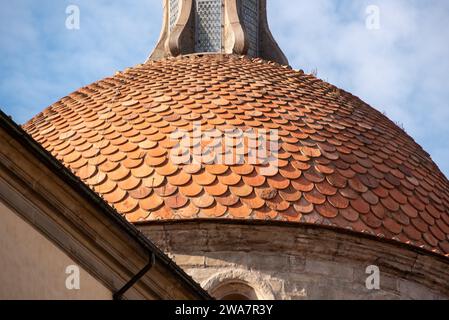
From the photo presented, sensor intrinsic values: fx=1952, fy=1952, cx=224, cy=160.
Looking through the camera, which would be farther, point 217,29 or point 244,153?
point 217,29

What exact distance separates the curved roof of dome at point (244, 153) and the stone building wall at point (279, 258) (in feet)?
0.60

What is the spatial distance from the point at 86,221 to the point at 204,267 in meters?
7.54

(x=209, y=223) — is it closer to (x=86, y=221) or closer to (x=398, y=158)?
(x=398, y=158)

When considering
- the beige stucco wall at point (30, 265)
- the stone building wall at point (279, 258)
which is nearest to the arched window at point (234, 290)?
the stone building wall at point (279, 258)

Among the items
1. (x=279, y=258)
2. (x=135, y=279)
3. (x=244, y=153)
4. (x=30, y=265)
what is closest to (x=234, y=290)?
(x=279, y=258)

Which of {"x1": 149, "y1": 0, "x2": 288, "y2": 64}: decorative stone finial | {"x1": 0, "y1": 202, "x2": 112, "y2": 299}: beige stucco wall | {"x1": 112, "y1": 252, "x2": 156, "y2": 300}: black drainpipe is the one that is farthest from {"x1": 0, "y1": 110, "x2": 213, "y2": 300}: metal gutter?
{"x1": 149, "y1": 0, "x2": 288, "y2": 64}: decorative stone finial

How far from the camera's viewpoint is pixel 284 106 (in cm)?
2523

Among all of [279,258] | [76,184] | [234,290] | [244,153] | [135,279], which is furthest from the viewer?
[244,153]

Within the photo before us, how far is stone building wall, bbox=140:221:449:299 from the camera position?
22969 millimetres

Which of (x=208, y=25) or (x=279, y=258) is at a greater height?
(x=208, y=25)

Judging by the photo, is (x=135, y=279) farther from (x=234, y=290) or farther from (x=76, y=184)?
(x=234, y=290)

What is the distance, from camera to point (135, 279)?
15977mm

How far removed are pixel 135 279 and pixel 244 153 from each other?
774cm

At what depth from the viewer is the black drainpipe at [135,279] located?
15.7m
